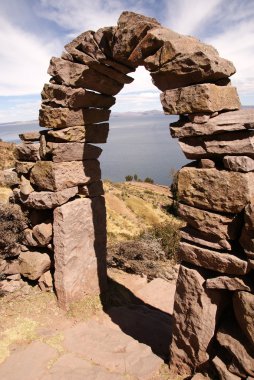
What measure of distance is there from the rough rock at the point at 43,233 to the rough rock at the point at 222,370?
407 cm

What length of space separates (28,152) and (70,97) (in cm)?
163

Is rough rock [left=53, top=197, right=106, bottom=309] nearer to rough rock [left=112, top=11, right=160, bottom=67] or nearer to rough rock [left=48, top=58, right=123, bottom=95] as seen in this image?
rough rock [left=48, top=58, right=123, bottom=95]

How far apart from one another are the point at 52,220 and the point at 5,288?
185 centimetres

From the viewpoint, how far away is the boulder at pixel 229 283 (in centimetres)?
402

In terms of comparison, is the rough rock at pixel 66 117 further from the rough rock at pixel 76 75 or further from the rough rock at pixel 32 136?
the rough rock at pixel 76 75

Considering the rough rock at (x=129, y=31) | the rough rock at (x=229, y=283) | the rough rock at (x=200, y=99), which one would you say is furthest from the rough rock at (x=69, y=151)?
the rough rock at (x=229, y=283)

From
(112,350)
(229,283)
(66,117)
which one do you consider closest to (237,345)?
(229,283)

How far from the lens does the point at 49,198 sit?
263 inches

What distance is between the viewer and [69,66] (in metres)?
6.33

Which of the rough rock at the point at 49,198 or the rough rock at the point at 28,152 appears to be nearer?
the rough rock at the point at 49,198

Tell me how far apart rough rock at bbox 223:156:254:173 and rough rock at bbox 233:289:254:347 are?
1.49 meters

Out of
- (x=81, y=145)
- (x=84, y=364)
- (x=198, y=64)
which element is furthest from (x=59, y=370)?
(x=198, y=64)

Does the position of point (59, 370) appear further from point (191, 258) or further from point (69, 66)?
point (69, 66)

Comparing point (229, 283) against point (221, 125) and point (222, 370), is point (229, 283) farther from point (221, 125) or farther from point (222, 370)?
point (221, 125)
